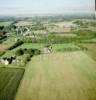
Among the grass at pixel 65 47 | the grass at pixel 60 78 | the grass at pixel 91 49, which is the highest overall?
the grass at pixel 65 47

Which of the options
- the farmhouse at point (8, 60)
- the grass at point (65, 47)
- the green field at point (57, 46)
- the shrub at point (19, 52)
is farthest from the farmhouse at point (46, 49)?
the farmhouse at point (8, 60)

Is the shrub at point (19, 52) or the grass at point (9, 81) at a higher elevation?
the shrub at point (19, 52)

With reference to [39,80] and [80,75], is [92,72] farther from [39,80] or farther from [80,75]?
[39,80]

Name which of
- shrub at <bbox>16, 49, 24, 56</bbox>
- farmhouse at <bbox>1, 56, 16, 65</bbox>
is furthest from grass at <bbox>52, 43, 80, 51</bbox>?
farmhouse at <bbox>1, 56, 16, 65</bbox>

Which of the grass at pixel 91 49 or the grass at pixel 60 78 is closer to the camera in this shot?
the grass at pixel 60 78

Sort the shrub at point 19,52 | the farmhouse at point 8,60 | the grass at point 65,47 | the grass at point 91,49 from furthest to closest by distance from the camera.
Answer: the grass at point 65,47, the grass at point 91,49, the shrub at point 19,52, the farmhouse at point 8,60

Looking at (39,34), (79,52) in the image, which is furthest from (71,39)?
(39,34)

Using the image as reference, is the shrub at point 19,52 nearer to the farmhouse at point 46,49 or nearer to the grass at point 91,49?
the farmhouse at point 46,49
